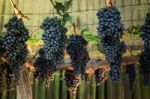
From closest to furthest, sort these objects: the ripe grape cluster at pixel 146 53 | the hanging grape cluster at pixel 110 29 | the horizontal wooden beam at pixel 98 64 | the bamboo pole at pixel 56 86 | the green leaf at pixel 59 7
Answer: the hanging grape cluster at pixel 110 29 → the ripe grape cluster at pixel 146 53 → the green leaf at pixel 59 7 → the horizontal wooden beam at pixel 98 64 → the bamboo pole at pixel 56 86

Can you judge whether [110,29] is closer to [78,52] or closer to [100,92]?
[78,52]

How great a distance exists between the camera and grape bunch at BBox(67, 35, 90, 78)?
2.19 m

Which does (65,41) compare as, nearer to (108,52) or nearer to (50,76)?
(108,52)

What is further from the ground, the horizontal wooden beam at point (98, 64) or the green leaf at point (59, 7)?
the green leaf at point (59, 7)

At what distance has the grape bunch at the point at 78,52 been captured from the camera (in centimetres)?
219

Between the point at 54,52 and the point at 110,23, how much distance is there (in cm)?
33

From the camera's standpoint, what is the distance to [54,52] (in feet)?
6.40

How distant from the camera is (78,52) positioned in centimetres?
222

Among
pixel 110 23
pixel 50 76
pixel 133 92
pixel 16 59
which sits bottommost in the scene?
pixel 133 92

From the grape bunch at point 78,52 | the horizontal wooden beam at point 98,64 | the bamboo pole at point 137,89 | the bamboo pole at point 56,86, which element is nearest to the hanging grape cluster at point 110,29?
the grape bunch at point 78,52

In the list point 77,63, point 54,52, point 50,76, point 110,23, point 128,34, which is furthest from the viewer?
point 128,34

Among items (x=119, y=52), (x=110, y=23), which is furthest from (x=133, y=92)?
(x=110, y=23)

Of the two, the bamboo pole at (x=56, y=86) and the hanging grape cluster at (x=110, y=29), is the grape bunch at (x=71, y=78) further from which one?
the bamboo pole at (x=56, y=86)

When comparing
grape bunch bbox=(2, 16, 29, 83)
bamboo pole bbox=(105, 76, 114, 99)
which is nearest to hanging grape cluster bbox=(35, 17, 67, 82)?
grape bunch bbox=(2, 16, 29, 83)
